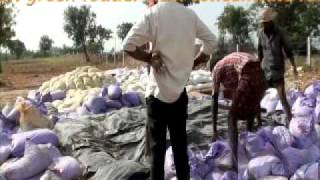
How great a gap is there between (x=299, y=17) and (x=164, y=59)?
28.2 metres

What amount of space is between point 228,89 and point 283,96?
4.50ft

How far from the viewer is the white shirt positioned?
126 inches

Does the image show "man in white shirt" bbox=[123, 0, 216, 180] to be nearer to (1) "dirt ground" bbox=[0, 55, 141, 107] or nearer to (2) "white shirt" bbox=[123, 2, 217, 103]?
(2) "white shirt" bbox=[123, 2, 217, 103]

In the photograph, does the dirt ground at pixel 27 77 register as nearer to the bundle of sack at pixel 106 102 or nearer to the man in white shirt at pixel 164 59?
the bundle of sack at pixel 106 102

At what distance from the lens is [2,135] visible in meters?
4.93

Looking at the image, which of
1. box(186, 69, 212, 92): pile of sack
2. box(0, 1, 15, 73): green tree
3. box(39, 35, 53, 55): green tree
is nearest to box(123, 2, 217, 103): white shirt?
box(186, 69, 212, 92): pile of sack

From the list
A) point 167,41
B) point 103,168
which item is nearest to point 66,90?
point 103,168

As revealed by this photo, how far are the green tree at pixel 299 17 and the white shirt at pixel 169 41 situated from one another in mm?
24704

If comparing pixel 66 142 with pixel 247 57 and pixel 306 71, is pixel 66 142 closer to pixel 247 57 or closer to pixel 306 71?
pixel 247 57

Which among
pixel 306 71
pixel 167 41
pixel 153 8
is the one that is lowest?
pixel 306 71

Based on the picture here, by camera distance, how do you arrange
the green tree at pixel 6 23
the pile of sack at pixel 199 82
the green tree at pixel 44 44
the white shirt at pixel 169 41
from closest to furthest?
1. the white shirt at pixel 169 41
2. the pile of sack at pixel 199 82
3. the green tree at pixel 6 23
4. the green tree at pixel 44 44

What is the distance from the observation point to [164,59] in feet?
10.7

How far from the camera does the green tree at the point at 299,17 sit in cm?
2864

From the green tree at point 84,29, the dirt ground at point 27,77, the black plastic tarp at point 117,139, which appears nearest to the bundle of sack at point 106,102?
the black plastic tarp at point 117,139
